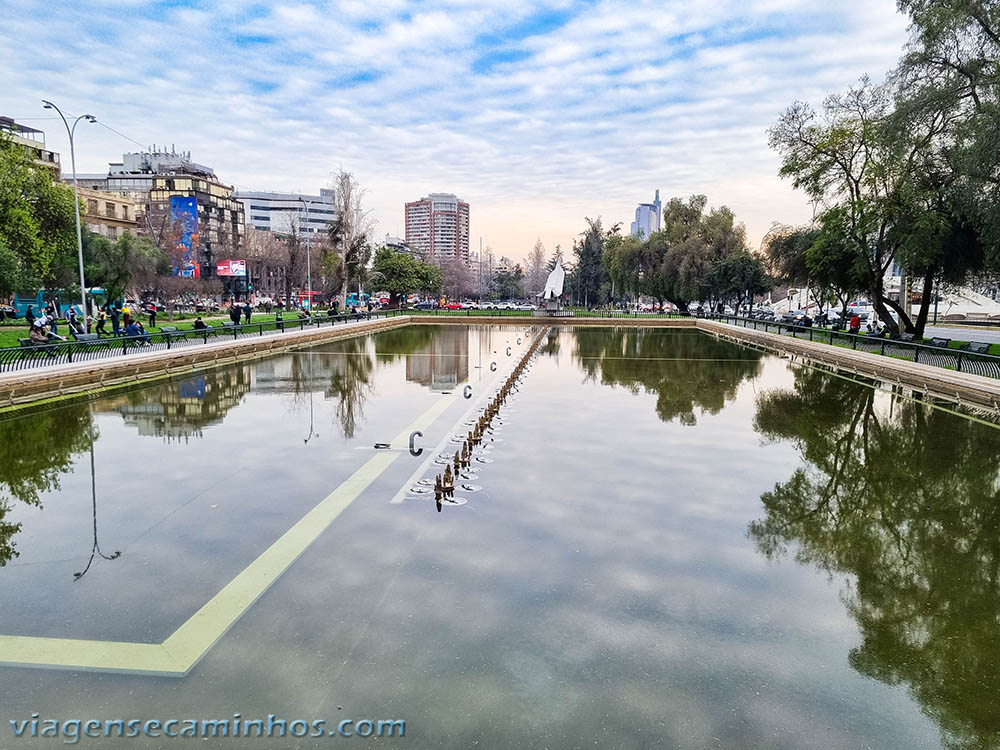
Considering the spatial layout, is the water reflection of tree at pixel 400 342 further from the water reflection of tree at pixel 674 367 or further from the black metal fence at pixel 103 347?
the water reflection of tree at pixel 674 367

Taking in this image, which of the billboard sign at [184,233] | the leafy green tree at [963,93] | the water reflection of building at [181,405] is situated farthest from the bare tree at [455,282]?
the water reflection of building at [181,405]

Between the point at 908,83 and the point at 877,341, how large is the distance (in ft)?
31.8

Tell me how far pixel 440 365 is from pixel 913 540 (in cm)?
1830

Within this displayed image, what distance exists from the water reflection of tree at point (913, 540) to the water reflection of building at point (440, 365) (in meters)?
9.51

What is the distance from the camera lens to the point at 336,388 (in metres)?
18.0

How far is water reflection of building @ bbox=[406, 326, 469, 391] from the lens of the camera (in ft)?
65.2

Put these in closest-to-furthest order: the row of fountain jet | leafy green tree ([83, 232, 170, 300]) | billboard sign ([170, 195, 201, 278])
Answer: the row of fountain jet < leafy green tree ([83, 232, 170, 300]) < billboard sign ([170, 195, 201, 278])

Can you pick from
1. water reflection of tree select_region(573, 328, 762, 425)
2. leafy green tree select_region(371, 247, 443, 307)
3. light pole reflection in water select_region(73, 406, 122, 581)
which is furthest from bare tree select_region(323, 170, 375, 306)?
light pole reflection in water select_region(73, 406, 122, 581)

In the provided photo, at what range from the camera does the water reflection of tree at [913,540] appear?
15.9 feet

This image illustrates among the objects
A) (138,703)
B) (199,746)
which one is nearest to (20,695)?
(138,703)

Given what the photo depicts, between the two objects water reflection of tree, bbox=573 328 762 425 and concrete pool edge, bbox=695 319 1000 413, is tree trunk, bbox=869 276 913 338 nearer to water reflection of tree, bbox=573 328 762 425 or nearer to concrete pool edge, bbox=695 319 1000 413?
concrete pool edge, bbox=695 319 1000 413

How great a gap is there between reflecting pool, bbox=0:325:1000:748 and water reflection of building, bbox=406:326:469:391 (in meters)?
6.73

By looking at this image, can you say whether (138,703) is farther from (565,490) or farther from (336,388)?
(336,388)

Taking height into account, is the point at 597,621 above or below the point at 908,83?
below
